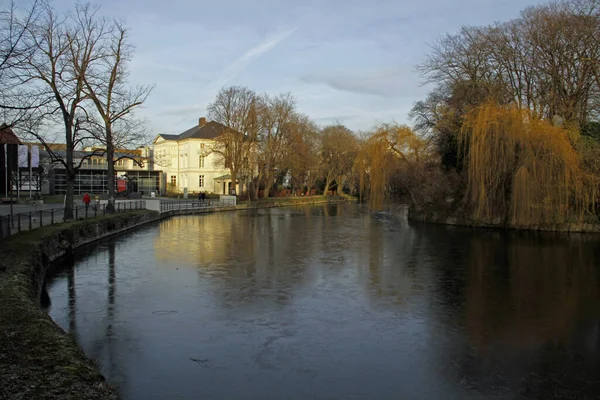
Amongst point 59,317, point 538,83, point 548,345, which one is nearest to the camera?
point 548,345

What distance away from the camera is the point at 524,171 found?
2625 cm

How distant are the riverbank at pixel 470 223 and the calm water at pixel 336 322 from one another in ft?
28.4

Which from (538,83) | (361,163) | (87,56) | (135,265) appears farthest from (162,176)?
(135,265)

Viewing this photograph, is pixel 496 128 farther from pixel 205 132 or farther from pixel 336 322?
pixel 205 132

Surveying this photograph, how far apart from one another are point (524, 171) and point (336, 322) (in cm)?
1969

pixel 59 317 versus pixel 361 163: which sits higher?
A: pixel 361 163

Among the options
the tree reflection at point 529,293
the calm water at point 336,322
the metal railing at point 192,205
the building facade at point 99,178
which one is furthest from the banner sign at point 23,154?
the tree reflection at point 529,293

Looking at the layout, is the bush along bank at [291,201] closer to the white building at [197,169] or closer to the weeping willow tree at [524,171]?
the white building at [197,169]

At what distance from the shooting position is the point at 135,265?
656 inches

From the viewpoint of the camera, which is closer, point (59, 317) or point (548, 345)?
point (548, 345)

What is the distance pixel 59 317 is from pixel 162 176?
62.4m

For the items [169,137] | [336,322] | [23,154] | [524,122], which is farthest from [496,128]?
[169,137]

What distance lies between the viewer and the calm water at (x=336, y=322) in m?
7.08

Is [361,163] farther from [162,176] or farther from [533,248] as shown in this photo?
[162,176]
